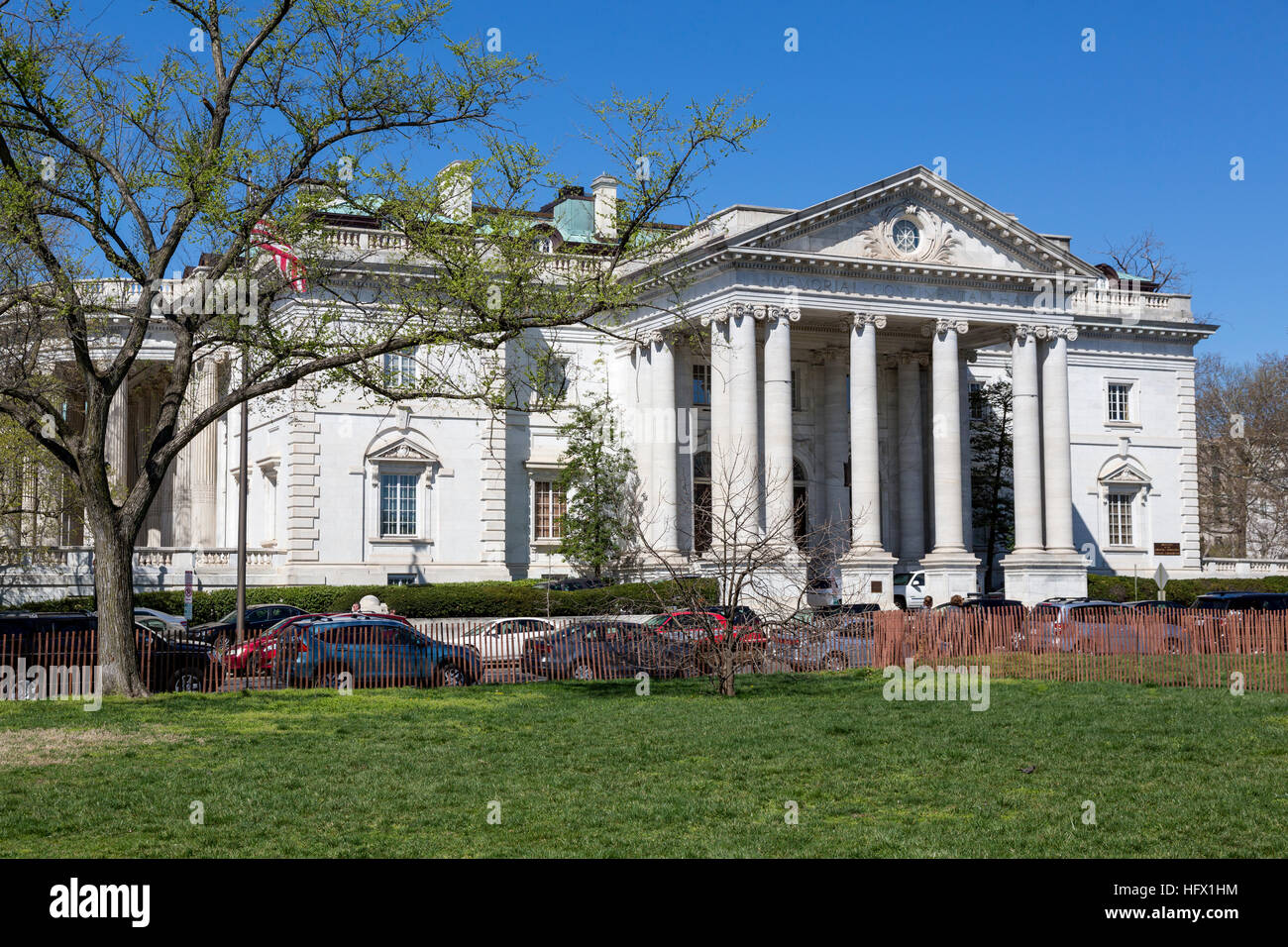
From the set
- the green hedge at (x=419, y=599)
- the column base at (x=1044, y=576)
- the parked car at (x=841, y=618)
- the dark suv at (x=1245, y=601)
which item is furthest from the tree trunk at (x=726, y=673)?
the column base at (x=1044, y=576)

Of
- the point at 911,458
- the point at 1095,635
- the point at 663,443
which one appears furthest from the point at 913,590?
the point at 1095,635

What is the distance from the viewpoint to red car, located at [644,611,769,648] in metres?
25.8

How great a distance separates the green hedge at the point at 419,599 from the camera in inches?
1724

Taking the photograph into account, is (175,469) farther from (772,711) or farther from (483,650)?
(772,711)

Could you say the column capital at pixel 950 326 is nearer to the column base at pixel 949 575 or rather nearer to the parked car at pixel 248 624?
the column base at pixel 949 575

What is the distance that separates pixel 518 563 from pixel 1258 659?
31.6 meters

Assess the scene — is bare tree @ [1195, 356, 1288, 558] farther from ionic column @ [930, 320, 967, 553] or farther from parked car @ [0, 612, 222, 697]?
parked car @ [0, 612, 222, 697]

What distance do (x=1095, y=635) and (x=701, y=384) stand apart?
28274mm

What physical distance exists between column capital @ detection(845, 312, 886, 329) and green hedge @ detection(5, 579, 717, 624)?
508 inches

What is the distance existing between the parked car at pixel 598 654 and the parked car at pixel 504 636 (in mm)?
663

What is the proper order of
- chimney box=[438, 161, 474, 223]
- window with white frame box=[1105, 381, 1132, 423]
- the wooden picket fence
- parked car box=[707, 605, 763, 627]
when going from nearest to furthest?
chimney box=[438, 161, 474, 223], parked car box=[707, 605, 763, 627], the wooden picket fence, window with white frame box=[1105, 381, 1132, 423]

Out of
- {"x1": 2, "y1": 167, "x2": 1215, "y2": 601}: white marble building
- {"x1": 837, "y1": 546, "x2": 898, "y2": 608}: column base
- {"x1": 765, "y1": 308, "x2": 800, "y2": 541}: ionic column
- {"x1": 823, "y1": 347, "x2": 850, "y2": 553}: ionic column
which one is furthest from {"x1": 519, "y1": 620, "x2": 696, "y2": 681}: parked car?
{"x1": 823, "y1": 347, "x2": 850, "y2": 553}: ionic column

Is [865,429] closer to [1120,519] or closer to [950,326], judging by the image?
[950,326]
